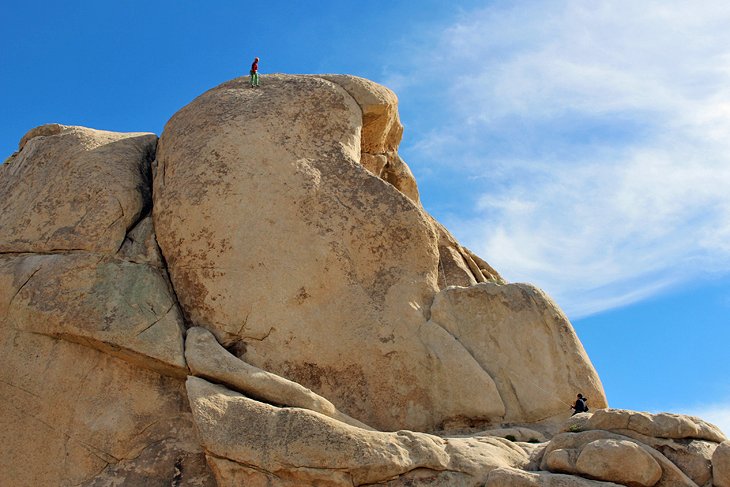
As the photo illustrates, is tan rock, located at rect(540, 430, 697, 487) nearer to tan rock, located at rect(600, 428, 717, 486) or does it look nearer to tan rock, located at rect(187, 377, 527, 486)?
tan rock, located at rect(600, 428, 717, 486)

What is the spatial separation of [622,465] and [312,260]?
5831 mm

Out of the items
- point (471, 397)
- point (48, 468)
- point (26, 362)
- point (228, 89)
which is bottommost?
point (48, 468)

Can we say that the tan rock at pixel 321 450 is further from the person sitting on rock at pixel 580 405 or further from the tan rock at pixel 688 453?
the person sitting on rock at pixel 580 405

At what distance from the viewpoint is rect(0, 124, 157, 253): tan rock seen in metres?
14.7

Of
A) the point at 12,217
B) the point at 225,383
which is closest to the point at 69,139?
the point at 12,217

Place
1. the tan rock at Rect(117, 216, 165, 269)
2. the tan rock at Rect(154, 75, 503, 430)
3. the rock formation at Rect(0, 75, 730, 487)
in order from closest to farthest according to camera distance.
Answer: the rock formation at Rect(0, 75, 730, 487) → the tan rock at Rect(154, 75, 503, 430) → the tan rock at Rect(117, 216, 165, 269)

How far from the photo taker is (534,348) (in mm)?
14547

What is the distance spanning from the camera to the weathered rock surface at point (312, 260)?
13844mm

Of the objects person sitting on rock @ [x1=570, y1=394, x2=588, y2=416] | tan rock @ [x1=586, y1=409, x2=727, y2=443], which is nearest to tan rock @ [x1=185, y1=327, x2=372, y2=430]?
person sitting on rock @ [x1=570, y1=394, x2=588, y2=416]

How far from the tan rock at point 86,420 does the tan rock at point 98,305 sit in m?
0.24

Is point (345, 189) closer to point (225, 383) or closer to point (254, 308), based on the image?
point (254, 308)

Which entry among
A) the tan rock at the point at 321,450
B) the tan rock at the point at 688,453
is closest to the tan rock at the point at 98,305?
the tan rock at the point at 321,450

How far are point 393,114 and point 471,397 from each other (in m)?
6.57

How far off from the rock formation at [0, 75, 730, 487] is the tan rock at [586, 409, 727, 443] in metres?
0.03
